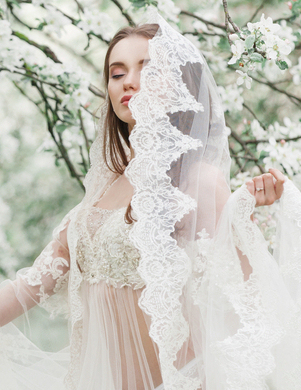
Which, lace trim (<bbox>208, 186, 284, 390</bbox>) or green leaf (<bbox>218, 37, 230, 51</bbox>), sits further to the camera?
green leaf (<bbox>218, 37, 230, 51</bbox>)

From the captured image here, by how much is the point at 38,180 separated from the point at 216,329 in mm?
2464

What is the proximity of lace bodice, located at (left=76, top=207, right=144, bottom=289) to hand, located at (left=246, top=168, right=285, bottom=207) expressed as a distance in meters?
0.30

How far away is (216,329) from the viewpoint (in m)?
0.97

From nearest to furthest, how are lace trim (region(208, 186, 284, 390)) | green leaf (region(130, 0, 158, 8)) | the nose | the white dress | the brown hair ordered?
lace trim (region(208, 186, 284, 390)) < the white dress < the nose < the brown hair < green leaf (region(130, 0, 158, 8))

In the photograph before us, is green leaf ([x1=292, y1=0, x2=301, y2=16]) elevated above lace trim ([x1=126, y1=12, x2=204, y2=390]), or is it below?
above

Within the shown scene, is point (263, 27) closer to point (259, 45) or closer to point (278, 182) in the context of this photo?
point (259, 45)

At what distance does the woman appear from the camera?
972mm

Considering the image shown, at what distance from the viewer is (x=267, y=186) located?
1.07 m

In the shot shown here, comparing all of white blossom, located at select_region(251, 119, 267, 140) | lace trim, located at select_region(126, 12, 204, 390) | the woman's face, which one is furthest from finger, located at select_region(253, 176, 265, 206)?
white blossom, located at select_region(251, 119, 267, 140)

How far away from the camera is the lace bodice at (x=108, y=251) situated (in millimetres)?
1167

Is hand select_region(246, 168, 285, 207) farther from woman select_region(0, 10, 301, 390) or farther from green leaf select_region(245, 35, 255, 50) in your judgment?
green leaf select_region(245, 35, 255, 50)

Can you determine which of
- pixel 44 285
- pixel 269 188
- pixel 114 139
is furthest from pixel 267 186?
pixel 44 285

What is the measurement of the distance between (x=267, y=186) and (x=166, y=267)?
0.27 metres

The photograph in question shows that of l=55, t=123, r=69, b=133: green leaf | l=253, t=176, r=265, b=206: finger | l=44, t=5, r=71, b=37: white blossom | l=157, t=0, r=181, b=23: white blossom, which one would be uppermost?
l=157, t=0, r=181, b=23: white blossom
